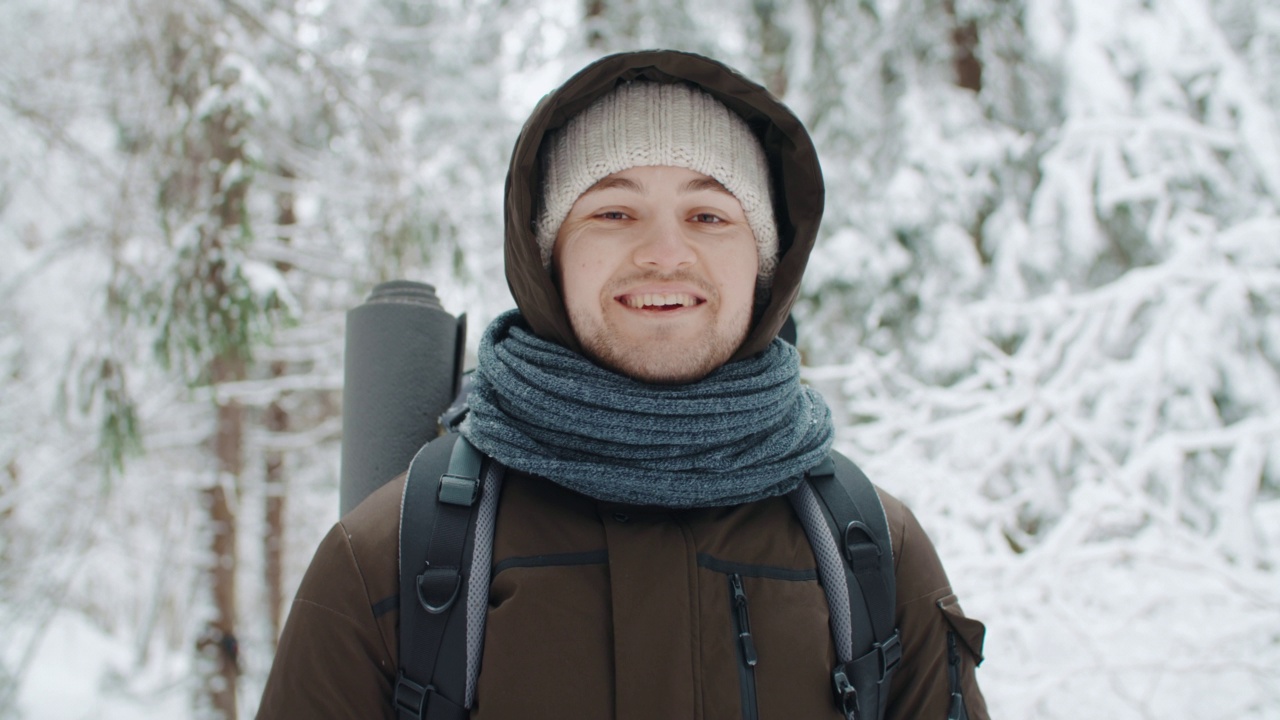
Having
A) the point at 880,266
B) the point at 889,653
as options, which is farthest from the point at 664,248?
the point at 880,266

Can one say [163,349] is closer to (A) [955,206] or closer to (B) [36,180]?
(B) [36,180]

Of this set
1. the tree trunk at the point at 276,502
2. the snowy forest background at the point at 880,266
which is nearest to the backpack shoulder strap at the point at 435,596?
the snowy forest background at the point at 880,266

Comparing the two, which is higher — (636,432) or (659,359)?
(659,359)

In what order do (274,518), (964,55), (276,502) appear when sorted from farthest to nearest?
(276,502), (274,518), (964,55)

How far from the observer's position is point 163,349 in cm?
488

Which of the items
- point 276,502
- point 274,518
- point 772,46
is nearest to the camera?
point 772,46

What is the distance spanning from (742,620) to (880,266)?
6.20 meters

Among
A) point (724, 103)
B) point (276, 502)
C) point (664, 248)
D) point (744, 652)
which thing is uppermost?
point (724, 103)

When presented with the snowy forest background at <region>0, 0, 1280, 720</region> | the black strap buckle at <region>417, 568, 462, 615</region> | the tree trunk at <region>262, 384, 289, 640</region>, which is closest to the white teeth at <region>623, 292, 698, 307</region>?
the black strap buckle at <region>417, 568, 462, 615</region>

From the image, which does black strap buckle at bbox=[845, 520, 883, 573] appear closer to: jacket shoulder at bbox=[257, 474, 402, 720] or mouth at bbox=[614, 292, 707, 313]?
mouth at bbox=[614, 292, 707, 313]

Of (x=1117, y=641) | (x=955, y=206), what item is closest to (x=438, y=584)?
(x=1117, y=641)

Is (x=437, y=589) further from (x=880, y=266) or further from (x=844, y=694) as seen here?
(x=880, y=266)

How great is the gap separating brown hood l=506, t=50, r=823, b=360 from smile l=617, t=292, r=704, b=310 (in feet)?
0.60

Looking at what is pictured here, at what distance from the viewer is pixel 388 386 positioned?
6.94ft
